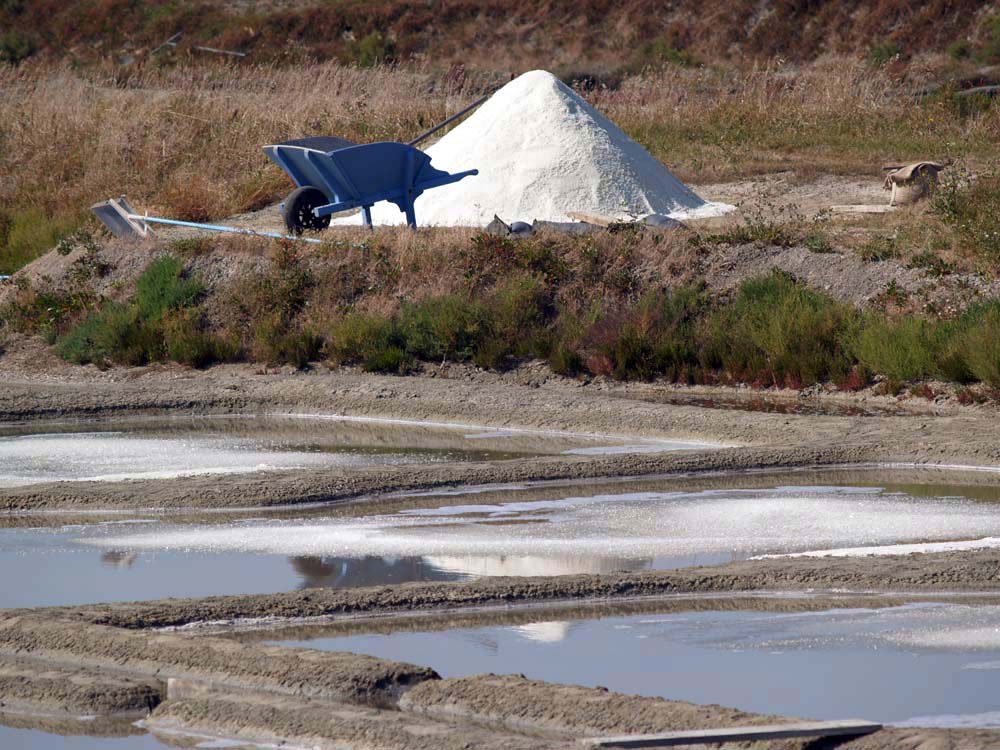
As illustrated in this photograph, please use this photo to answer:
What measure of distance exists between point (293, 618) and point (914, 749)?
9.25 feet

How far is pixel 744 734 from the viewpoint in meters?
4.61

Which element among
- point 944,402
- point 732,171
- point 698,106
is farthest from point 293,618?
point 698,106

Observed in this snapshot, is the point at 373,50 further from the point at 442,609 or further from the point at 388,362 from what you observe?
the point at 442,609

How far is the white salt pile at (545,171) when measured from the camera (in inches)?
699

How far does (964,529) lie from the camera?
7.71m

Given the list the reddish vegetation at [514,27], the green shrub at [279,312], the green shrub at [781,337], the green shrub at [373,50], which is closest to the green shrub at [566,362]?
the green shrub at [781,337]

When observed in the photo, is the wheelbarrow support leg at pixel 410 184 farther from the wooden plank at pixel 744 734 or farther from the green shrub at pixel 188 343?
the wooden plank at pixel 744 734

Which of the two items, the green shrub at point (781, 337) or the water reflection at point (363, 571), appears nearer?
the water reflection at point (363, 571)

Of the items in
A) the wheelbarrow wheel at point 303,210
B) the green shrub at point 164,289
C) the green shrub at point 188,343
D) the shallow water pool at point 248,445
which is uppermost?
the wheelbarrow wheel at point 303,210

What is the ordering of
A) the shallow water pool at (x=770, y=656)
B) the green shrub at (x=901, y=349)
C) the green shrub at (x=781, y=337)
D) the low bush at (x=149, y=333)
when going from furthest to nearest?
the low bush at (x=149, y=333), the green shrub at (x=781, y=337), the green shrub at (x=901, y=349), the shallow water pool at (x=770, y=656)

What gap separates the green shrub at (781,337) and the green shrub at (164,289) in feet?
18.0

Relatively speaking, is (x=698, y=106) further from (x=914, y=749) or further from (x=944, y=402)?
(x=914, y=749)

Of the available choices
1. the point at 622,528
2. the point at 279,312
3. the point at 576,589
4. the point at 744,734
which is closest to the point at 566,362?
the point at 279,312

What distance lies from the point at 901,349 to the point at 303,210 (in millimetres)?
7349
